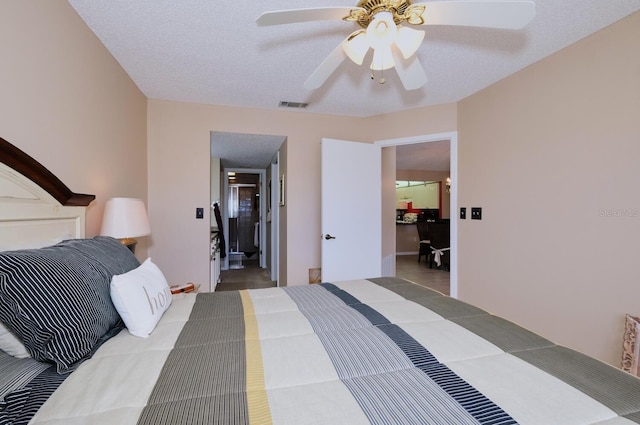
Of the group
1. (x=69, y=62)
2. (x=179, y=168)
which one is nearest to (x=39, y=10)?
(x=69, y=62)

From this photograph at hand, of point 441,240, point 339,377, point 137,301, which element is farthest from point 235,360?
point 441,240

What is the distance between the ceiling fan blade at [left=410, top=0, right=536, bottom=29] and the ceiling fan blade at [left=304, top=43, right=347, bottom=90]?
15.6 inches

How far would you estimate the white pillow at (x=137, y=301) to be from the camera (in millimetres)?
1033

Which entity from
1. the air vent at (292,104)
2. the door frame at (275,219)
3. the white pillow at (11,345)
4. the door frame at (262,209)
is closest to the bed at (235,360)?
the white pillow at (11,345)

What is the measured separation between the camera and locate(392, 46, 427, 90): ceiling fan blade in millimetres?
1593

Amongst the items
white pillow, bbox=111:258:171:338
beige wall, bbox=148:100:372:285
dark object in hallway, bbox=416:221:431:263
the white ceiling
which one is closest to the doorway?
beige wall, bbox=148:100:372:285

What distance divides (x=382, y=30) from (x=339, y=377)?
1.37 meters

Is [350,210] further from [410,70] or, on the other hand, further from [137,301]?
[137,301]

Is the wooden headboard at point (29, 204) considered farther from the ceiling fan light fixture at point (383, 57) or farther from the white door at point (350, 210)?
the white door at point (350, 210)

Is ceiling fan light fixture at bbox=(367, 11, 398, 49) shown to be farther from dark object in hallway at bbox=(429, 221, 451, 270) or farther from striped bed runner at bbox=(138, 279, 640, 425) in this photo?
dark object in hallway at bbox=(429, 221, 451, 270)

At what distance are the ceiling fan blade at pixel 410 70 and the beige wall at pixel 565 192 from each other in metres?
1.12

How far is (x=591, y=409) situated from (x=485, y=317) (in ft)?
2.00

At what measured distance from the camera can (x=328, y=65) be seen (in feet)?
5.15

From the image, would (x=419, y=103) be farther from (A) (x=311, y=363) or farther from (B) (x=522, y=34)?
(A) (x=311, y=363)
